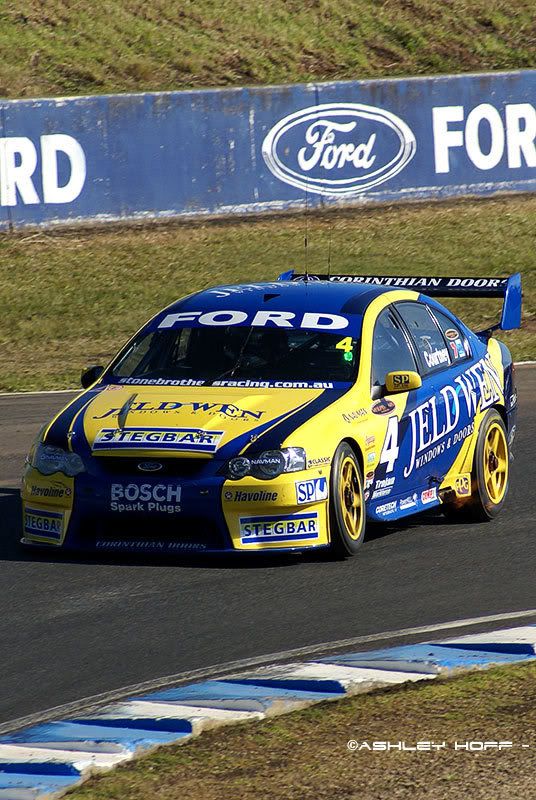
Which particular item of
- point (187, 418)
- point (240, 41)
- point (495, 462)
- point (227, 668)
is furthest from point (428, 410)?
point (240, 41)

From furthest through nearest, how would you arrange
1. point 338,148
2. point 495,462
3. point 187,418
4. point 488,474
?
point 338,148 < point 495,462 < point 488,474 < point 187,418

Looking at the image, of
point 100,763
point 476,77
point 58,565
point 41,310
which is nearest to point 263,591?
point 58,565

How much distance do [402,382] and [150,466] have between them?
160 centimetres

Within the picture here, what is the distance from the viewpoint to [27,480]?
8258 millimetres

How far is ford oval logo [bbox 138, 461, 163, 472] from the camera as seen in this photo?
25.8 ft

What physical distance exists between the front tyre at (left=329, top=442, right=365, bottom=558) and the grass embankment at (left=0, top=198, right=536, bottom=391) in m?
9.33

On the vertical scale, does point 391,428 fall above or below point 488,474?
above

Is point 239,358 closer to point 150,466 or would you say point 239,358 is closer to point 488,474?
point 150,466

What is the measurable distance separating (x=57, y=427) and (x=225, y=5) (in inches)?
917

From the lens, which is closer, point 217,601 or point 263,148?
point 217,601

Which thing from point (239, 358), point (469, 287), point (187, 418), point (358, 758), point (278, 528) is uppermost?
point (469, 287)

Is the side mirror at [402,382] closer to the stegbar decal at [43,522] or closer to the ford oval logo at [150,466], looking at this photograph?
the ford oval logo at [150,466]

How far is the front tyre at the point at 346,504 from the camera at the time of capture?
7.95 m

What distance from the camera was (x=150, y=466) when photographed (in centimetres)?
788
